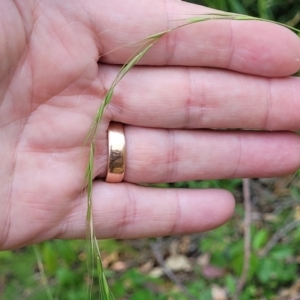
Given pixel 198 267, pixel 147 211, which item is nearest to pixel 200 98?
pixel 147 211

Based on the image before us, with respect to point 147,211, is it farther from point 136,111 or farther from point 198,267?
point 198,267

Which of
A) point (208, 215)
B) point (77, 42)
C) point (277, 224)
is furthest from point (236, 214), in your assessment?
point (77, 42)

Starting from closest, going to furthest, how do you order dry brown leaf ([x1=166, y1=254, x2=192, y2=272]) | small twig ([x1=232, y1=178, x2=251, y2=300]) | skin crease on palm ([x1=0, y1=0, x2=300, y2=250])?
1. skin crease on palm ([x1=0, y1=0, x2=300, y2=250])
2. small twig ([x1=232, y1=178, x2=251, y2=300])
3. dry brown leaf ([x1=166, y1=254, x2=192, y2=272])

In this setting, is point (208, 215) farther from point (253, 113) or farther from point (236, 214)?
point (236, 214)

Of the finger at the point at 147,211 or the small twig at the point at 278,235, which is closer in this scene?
the finger at the point at 147,211

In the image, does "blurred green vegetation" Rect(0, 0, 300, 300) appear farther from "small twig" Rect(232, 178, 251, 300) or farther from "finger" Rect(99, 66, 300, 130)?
"finger" Rect(99, 66, 300, 130)

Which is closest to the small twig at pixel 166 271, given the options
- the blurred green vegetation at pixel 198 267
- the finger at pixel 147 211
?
the blurred green vegetation at pixel 198 267

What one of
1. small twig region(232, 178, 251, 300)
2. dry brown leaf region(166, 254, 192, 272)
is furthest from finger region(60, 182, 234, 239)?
dry brown leaf region(166, 254, 192, 272)

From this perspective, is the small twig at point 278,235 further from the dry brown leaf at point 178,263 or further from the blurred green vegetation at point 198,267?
the dry brown leaf at point 178,263
